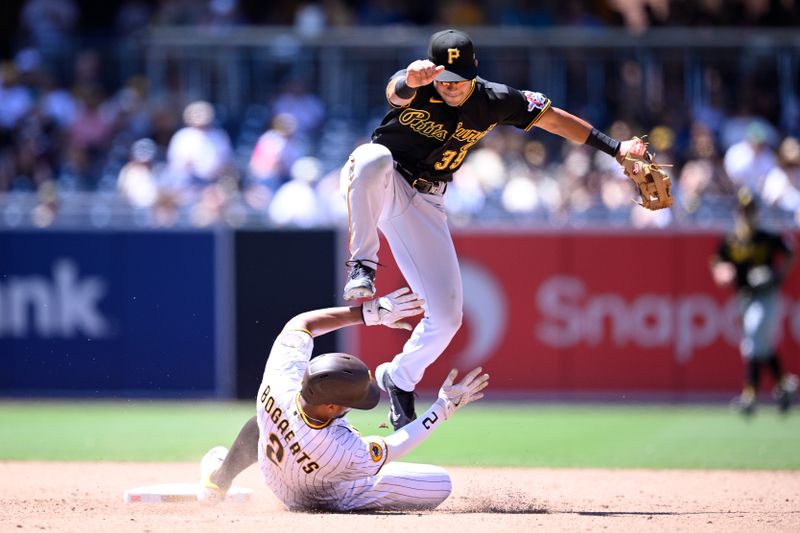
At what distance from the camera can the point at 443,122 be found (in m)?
6.69

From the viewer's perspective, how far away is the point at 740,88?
15.2m

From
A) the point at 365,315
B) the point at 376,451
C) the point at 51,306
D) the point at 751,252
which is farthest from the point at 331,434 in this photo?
the point at 51,306

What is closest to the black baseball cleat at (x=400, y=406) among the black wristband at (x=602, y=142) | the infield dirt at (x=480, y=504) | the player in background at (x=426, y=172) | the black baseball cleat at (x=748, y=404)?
the player in background at (x=426, y=172)

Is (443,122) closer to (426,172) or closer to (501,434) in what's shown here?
(426,172)

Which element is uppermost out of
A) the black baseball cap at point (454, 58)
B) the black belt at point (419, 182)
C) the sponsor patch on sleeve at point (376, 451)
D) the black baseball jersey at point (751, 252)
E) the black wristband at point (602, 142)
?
the black baseball cap at point (454, 58)

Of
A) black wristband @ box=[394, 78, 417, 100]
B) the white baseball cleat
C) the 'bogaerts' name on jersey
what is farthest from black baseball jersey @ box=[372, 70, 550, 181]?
the white baseball cleat

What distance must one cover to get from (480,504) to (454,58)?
2.56m

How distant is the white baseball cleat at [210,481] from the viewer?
22.6 ft

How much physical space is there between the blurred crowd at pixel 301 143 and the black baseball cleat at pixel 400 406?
6.61 m

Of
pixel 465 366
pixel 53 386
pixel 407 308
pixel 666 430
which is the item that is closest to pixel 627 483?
pixel 407 308

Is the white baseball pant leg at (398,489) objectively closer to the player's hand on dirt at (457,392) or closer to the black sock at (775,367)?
the player's hand on dirt at (457,392)

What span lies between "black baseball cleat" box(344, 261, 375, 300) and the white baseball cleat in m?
1.28

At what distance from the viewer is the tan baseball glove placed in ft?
22.4

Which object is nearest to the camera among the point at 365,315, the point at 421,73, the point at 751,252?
the point at 421,73
